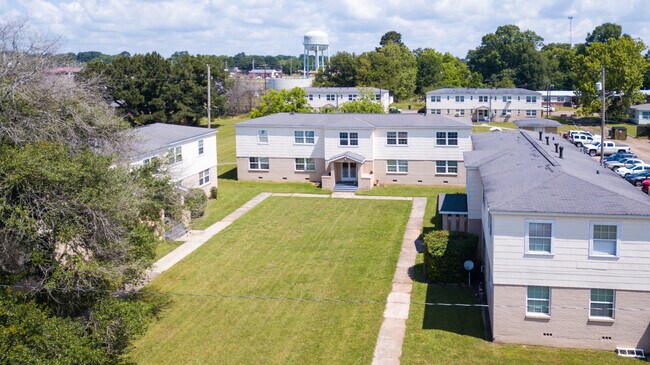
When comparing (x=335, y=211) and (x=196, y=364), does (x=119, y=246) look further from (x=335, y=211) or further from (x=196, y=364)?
(x=335, y=211)

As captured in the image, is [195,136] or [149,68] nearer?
[195,136]

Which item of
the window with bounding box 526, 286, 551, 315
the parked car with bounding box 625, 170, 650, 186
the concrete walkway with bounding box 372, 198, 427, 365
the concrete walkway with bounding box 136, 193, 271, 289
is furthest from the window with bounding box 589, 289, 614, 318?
the parked car with bounding box 625, 170, 650, 186

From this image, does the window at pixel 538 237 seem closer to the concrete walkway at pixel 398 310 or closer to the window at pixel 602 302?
the window at pixel 602 302

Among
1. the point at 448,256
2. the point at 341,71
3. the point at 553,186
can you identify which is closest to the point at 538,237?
the point at 553,186

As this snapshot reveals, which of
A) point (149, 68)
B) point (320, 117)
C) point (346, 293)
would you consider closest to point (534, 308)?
point (346, 293)

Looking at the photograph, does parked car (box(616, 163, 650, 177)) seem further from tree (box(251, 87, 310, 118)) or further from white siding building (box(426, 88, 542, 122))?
white siding building (box(426, 88, 542, 122))

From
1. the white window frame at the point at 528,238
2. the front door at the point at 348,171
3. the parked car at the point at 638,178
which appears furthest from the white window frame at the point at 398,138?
the white window frame at the point at 528,238

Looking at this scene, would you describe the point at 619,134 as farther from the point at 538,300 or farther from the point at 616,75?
the point at 538,300
